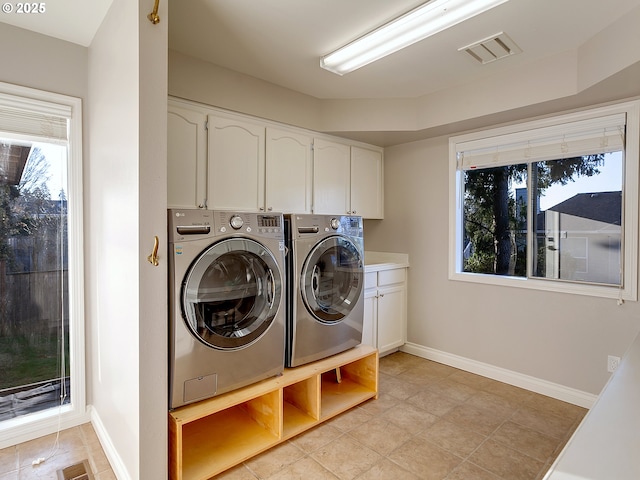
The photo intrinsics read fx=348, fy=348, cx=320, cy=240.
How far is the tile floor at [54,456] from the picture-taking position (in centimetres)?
185

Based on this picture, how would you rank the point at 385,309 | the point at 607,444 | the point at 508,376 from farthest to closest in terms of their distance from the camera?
the point at 385,309 → the point at 508,376 → the point at 607,444

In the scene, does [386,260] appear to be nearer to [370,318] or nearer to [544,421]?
[370,318]

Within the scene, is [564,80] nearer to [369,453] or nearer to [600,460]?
[600,460]

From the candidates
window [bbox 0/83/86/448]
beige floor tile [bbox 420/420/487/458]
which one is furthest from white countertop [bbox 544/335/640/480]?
window [bbox 0/83/86/448]

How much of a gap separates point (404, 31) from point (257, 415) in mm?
2506

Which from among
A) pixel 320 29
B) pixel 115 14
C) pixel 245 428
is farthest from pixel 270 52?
pixel 245 428

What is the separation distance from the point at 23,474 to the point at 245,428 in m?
1.16

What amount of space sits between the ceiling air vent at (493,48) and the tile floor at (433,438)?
8.25ft

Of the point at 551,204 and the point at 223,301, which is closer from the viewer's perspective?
the point at 223,301

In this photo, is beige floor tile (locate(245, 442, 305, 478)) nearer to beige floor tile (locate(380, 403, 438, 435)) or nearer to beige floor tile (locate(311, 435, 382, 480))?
beige floor tile (locate(311, 435, 382, 480))

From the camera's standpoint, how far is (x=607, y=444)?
716 mm

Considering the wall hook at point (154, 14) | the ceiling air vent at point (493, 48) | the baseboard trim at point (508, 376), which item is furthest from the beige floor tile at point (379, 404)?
the wall hook at point (154, 14)

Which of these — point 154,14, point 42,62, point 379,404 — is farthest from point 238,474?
point 42,62

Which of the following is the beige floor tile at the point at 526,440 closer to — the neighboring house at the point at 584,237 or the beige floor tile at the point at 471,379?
the beige floor tile at the point at 471,379
